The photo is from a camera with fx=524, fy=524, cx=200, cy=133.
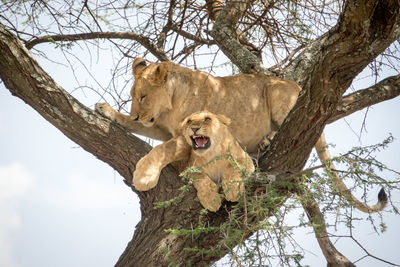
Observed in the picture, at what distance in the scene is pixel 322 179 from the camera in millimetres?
3352

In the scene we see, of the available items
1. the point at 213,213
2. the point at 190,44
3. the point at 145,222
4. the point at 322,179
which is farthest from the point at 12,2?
the point at 322,179

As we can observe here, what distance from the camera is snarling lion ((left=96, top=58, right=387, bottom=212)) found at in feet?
16.3

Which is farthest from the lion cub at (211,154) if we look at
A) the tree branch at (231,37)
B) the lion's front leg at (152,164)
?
the tree branch at (231,37)

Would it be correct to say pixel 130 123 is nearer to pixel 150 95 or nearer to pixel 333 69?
pixel 150 95

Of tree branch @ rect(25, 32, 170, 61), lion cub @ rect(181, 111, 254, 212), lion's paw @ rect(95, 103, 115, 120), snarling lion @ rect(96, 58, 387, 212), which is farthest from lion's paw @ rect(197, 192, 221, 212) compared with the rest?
tree branch @ rect(25, 32, 170, 61)

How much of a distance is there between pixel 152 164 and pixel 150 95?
3.54 feet

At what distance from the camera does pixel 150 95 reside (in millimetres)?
4973

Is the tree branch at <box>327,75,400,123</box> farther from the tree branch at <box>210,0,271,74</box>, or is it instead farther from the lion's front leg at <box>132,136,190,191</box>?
the lion's front leg at <box>132,136,190,191</box>

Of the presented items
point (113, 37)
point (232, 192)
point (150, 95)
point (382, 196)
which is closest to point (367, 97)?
point (382, 196)

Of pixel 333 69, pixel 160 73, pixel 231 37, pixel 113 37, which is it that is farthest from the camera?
pixel 113 37

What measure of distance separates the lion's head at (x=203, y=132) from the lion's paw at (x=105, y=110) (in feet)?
3.17

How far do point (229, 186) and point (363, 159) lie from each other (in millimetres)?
968

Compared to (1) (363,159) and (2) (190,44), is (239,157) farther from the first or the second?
(2) (190,44)

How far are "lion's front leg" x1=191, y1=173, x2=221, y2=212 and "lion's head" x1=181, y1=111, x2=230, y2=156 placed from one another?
23cm
